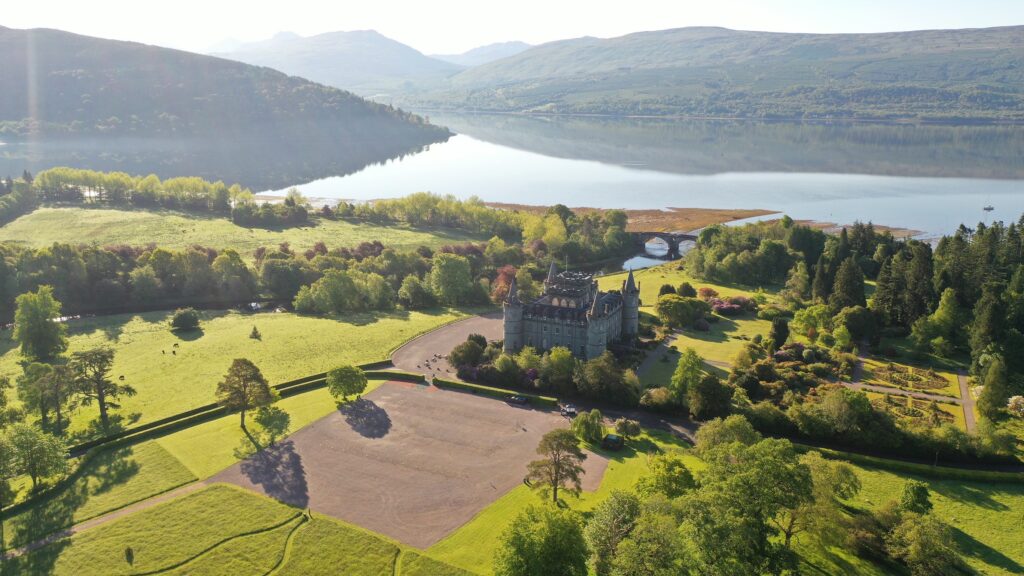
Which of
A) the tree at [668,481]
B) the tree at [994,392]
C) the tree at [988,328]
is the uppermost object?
the tree at [988,328]

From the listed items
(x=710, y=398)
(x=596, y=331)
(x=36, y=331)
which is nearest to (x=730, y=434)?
(x=710, y=398)

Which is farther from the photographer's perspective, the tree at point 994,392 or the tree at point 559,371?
the tree at point 559,371

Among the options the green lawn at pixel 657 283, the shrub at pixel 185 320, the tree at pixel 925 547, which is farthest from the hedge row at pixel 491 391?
the shrub at pixel 185 320

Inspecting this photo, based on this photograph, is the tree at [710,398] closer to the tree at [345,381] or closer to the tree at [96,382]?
the tree at [345,381]

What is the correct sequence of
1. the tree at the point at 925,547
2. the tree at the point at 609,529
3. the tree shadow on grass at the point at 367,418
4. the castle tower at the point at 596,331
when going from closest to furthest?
the tree at the point at 609,529, the tree at the point at 925,547, the tree shadow on grass at the point at 367,418, the castle tower at the point at 596,331

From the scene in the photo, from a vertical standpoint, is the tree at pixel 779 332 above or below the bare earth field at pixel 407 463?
above

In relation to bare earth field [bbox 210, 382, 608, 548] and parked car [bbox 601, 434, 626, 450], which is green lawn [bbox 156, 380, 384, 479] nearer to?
bare earth field [bbox 210, 382, 608, 548]

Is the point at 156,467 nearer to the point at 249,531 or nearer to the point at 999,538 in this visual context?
the point at 249,531
